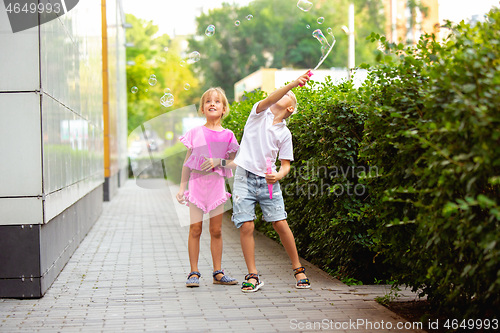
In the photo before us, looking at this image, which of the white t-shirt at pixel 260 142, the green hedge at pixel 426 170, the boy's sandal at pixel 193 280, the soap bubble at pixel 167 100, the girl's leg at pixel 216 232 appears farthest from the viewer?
the soap bubble at pixel 167 100

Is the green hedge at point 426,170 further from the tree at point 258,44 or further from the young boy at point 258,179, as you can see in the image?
the tree at point 258,44

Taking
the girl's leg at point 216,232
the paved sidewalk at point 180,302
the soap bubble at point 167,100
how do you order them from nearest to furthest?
the paved sidewalk at point 180,302
the girl's leg at point 216,232
the soap bubble at point 167,100

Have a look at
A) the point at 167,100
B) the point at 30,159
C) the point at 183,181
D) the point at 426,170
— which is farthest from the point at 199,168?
the point at 167,100

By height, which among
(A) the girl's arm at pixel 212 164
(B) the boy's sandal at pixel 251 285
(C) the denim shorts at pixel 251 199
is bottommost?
(B) the boy's sandal at pixel 251 285

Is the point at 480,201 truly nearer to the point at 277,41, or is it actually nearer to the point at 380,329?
the point at 380,329

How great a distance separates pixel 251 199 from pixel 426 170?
2.45 meters

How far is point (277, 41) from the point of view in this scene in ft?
223

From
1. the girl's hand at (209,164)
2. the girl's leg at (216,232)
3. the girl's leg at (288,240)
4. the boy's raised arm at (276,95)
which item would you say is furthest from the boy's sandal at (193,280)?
the boy's raised arm at (276,95)

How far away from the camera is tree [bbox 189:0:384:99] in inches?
2611

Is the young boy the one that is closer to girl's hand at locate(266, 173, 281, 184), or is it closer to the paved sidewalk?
girl's hand at locate(266, 173, 281, 184)

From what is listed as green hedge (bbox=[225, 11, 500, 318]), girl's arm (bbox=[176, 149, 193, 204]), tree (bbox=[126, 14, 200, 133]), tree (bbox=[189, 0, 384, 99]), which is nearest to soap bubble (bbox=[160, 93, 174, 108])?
girl's arm (bbox=[176, 149, 193, 204])

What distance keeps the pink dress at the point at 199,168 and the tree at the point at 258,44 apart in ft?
194

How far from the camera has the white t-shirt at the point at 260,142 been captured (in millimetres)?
6086

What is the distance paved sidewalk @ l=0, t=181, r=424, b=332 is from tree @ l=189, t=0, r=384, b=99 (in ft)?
190
